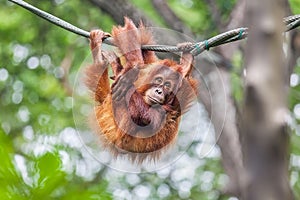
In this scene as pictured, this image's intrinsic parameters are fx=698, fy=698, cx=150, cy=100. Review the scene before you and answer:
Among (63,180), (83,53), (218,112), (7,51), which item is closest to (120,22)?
(218,112)

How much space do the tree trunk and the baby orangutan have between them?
6.83 feet

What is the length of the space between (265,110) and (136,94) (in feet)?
7.09

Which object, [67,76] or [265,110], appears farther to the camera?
[67,76]

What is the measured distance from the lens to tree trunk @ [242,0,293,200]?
0.44 m

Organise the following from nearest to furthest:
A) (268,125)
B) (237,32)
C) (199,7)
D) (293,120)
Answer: (268,125) < (237,32) < (199,7) < (293,120)

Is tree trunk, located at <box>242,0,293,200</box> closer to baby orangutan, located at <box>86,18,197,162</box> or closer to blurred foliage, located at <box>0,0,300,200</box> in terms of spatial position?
baby orangutan, located at <box>86,18,197,162</box>

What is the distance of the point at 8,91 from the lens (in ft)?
24.3

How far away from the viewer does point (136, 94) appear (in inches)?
103

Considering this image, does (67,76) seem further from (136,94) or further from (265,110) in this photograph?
(265,110)

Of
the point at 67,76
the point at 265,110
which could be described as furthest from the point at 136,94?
the point at 67,76

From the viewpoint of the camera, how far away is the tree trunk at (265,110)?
44 centimetres

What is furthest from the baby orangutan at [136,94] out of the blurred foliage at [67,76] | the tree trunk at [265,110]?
the blurred foliage at [67,76]

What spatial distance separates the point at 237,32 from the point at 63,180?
1.57m

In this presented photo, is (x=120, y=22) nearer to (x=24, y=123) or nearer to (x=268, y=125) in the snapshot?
(x=24, y=123)
